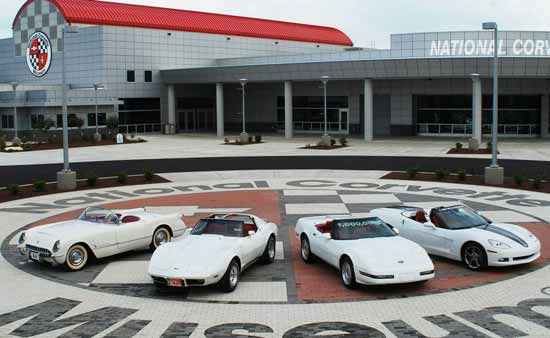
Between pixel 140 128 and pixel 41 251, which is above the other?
pixel 140 128

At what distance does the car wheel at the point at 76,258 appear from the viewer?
14859 millimetres

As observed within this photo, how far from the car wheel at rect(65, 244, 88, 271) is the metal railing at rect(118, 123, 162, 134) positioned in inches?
1979

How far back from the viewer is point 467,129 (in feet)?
187

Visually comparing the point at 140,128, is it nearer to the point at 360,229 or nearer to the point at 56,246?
the point at 56,246

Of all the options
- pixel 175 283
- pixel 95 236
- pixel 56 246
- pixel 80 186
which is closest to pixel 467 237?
pixel 175 283

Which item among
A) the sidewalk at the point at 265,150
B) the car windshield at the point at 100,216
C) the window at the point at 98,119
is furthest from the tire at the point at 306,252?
the window at the point at 98,119

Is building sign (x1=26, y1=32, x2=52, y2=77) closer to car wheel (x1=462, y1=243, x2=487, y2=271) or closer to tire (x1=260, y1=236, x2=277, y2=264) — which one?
tire (x1=260, y1=236, x2=277, y2=264)

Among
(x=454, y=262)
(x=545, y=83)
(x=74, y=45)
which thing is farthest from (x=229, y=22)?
(x=454, y=262)

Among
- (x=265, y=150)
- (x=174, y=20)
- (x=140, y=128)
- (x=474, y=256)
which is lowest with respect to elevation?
(x=474, y=256)

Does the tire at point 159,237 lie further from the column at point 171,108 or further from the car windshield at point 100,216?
the column at point 171,108

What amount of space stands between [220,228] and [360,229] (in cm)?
294

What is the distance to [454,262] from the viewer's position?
15.4m

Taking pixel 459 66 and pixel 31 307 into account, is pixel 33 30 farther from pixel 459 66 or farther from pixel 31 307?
pixel 31 307

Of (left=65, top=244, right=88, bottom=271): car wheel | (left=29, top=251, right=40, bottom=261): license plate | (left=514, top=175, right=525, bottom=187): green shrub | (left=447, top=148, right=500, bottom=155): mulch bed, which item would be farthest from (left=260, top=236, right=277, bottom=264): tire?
(left=447, top=148, right=500, bottom=155): mulch bed
